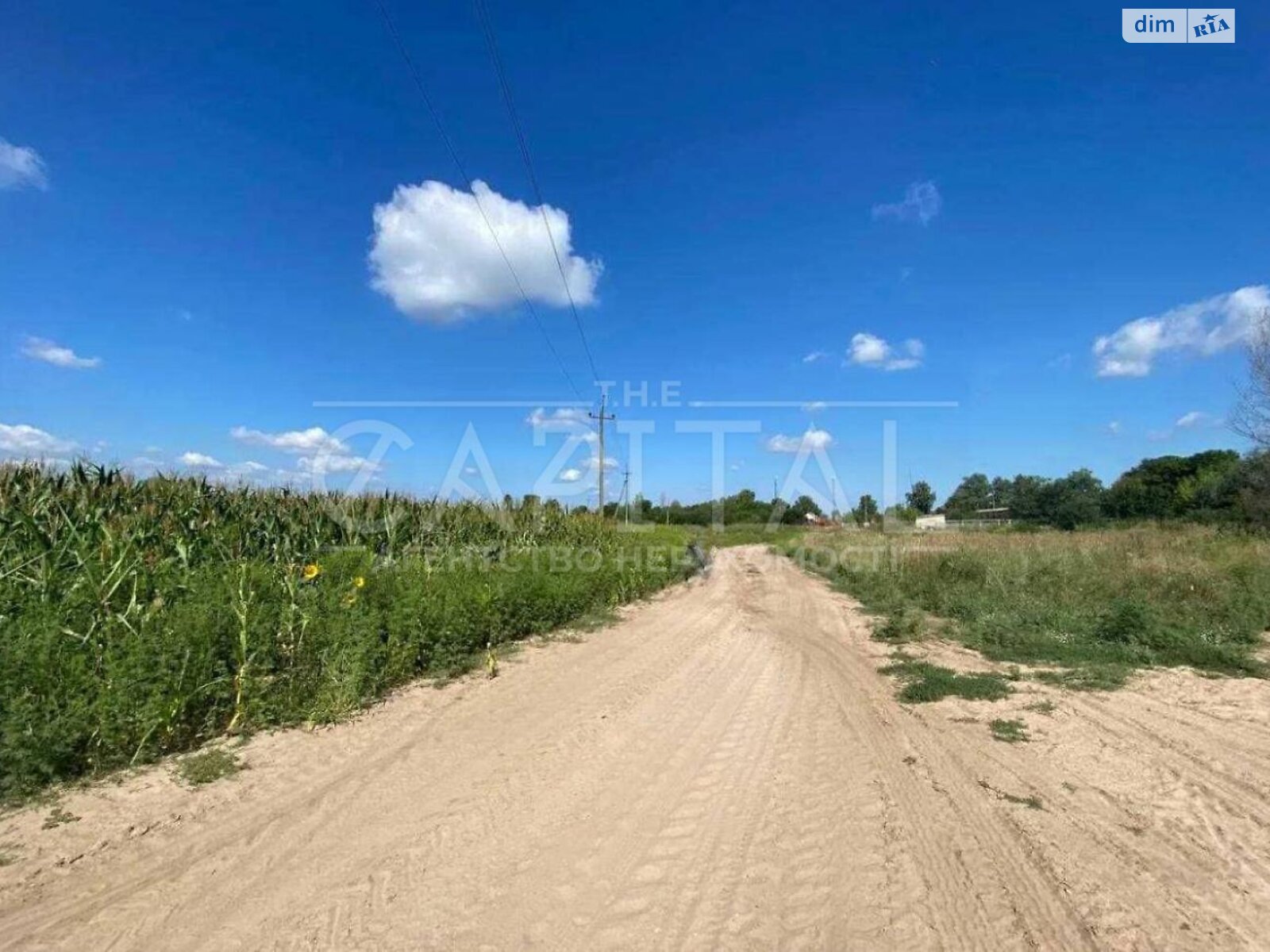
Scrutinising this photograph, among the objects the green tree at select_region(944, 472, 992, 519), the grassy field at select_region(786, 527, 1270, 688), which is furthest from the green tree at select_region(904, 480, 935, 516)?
the grassy field at select_region(786, 527, 1270, 688)

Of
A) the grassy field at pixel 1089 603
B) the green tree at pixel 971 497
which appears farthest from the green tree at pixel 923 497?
the grassy field at pixel 1089 603

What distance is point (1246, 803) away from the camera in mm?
3811

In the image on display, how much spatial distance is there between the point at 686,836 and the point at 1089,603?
10885 millimetres

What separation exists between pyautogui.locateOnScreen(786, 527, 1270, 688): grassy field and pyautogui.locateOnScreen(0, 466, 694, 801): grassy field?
7036 mm

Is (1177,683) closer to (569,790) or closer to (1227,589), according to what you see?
(1227,589)

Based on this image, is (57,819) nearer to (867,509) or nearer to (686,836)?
(686,836)

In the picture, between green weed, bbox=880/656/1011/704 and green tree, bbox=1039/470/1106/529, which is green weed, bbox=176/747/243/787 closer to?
green weed, bbox=880/656/1011/704

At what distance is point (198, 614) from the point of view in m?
5.09

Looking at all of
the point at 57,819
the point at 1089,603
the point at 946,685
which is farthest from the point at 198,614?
the point at 1089,603

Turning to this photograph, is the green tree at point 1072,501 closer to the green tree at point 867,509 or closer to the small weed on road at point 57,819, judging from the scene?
the green tree at point 867,509

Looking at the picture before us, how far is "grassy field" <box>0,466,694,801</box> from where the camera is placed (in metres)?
4.19

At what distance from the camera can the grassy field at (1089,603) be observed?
25.6 feet

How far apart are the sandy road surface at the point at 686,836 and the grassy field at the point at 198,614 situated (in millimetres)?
463

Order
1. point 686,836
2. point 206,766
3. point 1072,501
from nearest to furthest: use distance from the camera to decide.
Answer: point 686,836
point 206,766
point 1072,501
